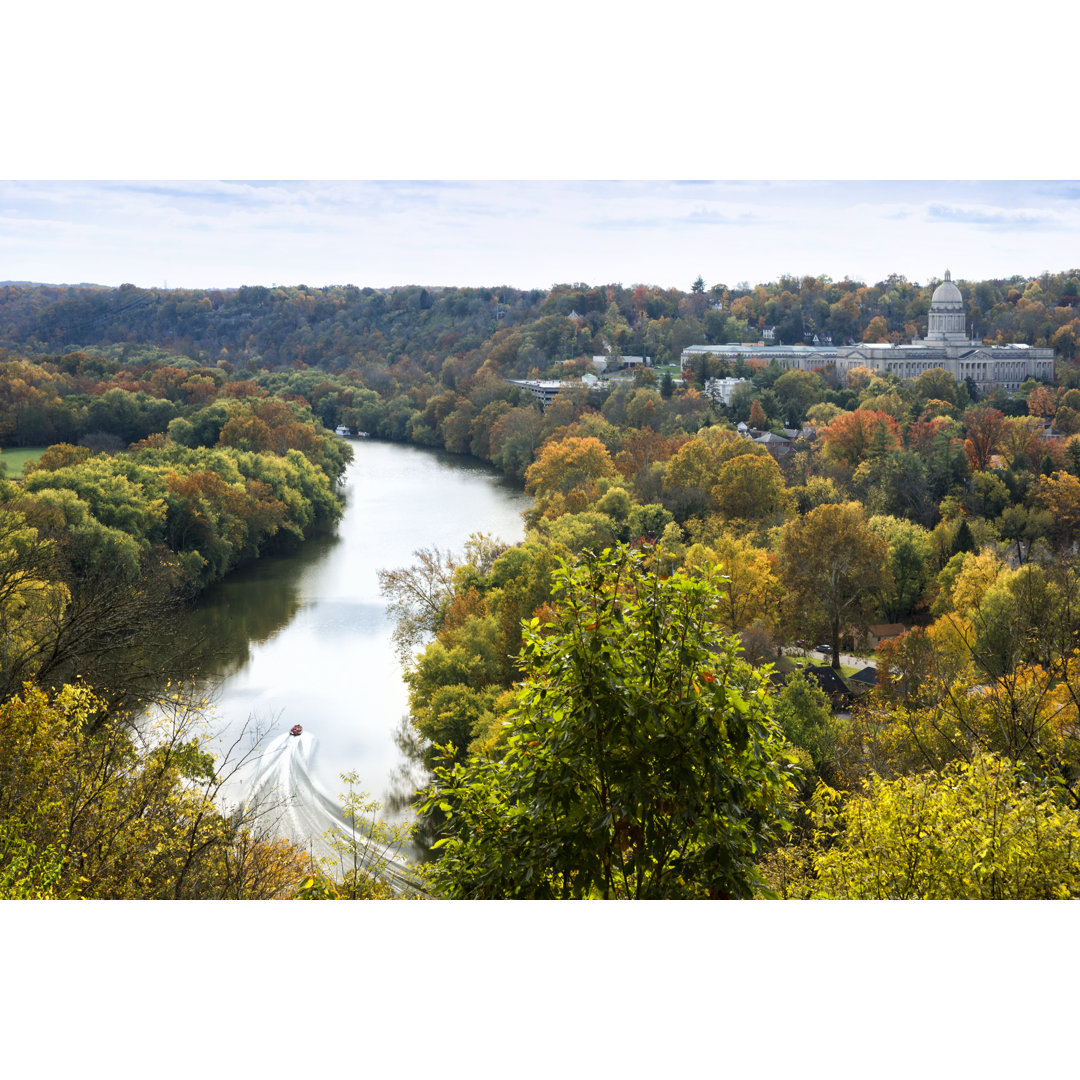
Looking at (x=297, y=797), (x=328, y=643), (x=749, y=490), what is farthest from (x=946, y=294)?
(x=297, y=797)

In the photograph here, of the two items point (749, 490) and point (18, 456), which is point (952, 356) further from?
point (18, 456)

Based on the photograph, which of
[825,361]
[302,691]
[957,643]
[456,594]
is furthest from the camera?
[825,361]

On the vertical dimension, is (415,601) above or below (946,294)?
below

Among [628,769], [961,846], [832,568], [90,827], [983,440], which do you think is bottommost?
[983,440]

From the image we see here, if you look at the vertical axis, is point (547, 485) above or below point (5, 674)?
below

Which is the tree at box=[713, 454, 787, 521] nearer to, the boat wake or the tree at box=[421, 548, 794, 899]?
the boat wake
